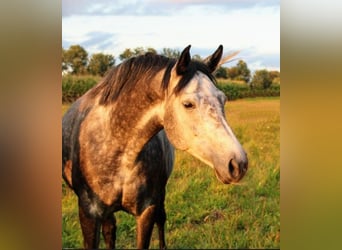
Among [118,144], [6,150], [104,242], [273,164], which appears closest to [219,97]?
[118,144]

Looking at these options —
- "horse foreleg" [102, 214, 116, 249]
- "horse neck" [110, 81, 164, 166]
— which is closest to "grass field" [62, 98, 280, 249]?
"horse foreleg" [102, 214, 116, 249]

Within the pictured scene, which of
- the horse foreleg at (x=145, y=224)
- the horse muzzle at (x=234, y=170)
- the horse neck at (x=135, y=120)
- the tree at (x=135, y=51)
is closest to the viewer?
the horse muzzle at (x=234, y=170)

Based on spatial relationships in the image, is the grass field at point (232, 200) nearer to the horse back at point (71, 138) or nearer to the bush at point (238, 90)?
the bush at point (238, 90)

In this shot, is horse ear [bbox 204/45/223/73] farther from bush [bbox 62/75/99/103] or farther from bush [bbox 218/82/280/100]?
bush [bbox 62/75/99/103]

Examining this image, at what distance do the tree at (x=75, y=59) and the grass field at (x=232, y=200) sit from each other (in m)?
0.55

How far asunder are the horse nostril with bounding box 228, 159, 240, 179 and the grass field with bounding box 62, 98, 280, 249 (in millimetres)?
456

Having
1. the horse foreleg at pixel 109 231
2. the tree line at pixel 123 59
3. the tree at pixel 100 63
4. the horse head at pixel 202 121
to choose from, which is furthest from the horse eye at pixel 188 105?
the horse foreleg at pixel 109 231

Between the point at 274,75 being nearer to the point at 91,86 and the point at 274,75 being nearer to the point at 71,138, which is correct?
the point at 91,86

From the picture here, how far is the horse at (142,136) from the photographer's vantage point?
1.70m

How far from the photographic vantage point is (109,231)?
84.9 inches

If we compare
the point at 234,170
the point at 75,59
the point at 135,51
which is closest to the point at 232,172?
the point at 234,170

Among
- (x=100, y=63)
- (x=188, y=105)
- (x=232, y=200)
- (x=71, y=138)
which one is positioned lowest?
(x=232, y=200)

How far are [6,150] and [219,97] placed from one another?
0.72 metres

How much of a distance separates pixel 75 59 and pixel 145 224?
748mm
